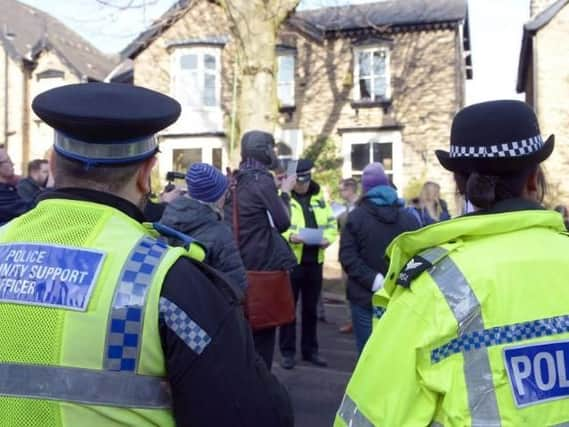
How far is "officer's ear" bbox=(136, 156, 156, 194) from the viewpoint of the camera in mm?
1801

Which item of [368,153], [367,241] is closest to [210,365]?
[367,241]

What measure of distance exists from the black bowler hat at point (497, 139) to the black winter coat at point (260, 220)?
10.2ft

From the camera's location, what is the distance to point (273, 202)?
5.11 m

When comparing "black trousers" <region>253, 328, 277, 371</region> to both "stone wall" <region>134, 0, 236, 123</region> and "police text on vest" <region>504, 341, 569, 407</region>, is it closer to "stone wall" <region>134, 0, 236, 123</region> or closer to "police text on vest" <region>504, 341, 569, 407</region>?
"police text on vest" <region>504, 341, 569, 407</region>

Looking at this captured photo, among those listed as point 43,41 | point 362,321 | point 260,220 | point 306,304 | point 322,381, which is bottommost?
point 322,381

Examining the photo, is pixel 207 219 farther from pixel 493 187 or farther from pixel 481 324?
pixel 481 324

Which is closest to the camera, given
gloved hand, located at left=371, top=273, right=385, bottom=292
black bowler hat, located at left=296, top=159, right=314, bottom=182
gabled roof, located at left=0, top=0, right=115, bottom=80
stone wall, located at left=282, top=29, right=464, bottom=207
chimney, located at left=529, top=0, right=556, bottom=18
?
gloved hand, located at left=371, top=273, right=385, bottom=292

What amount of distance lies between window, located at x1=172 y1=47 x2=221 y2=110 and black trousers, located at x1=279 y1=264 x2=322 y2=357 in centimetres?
1657

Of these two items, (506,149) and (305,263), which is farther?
(305,263)

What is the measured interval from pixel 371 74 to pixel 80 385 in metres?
20.4

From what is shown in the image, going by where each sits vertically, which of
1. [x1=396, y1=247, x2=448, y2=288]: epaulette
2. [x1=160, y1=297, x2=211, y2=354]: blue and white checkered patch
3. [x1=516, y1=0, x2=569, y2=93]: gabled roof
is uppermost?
[x1=516, y1=0, x2=569, y2=93]: gabled roof

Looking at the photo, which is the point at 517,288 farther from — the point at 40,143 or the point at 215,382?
the point at 40,143

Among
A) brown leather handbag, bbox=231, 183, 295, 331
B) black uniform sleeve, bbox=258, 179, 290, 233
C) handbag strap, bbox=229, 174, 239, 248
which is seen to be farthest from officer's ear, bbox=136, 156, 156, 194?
handbag strap, bbox=229, 174, 239, 248

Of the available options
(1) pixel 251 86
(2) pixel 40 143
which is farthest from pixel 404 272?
(2) pixel 40 143
